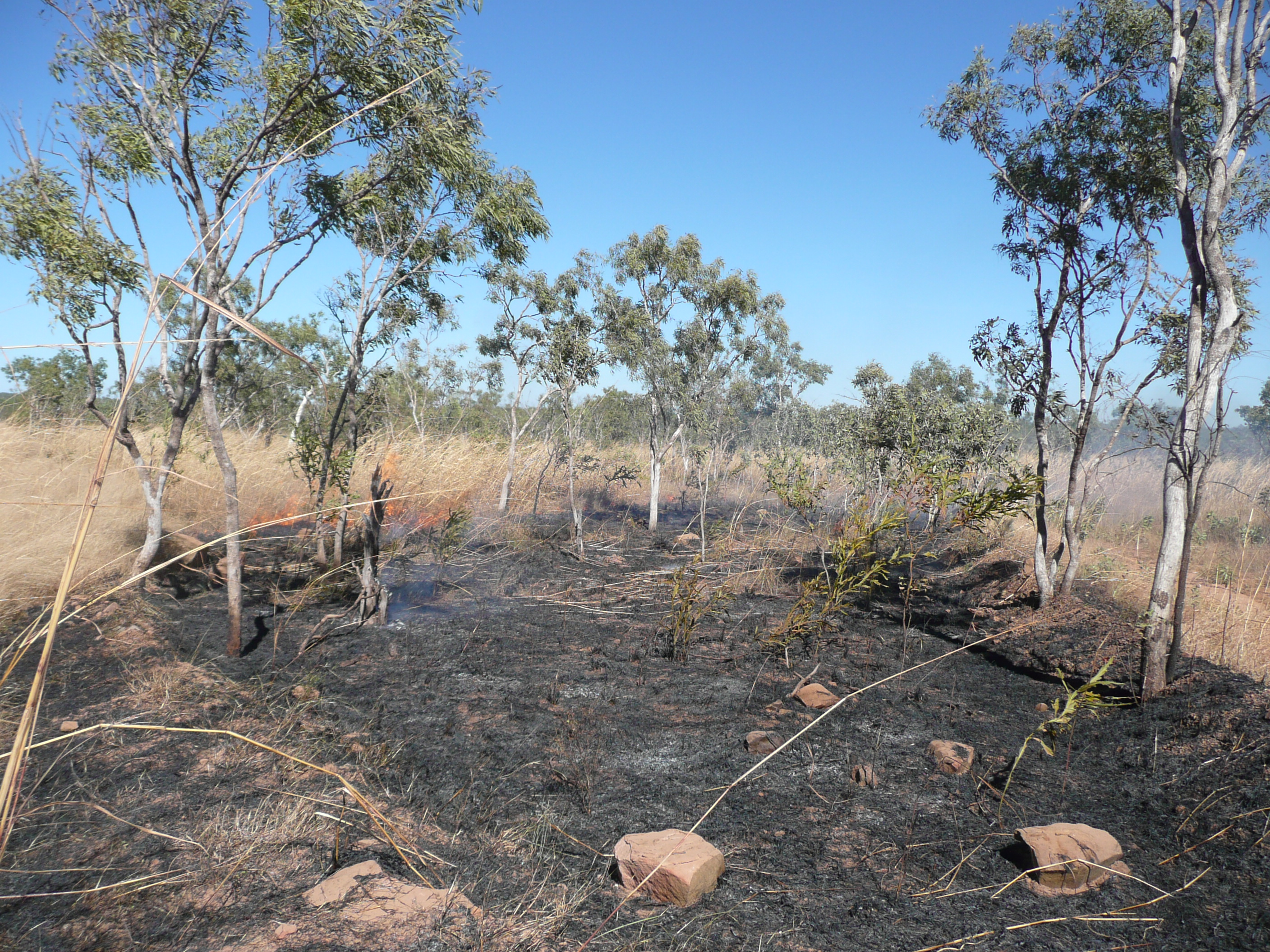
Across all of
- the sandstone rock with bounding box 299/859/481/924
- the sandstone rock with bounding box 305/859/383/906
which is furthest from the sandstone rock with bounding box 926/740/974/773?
the sandstone rock with bounding box 305/859/383/906

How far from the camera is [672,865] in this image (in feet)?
9.60

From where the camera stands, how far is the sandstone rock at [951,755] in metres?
4.14

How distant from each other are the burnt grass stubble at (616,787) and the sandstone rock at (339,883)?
102 millimetres

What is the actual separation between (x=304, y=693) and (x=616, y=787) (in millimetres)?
2465

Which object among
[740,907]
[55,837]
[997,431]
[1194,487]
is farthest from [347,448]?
[997,431]

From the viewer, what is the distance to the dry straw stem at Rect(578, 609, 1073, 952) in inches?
88.0

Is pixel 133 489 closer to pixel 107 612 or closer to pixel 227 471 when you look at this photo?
pixel 107 612

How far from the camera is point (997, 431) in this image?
438 inches

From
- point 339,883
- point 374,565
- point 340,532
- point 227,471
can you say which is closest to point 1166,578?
point 339,883

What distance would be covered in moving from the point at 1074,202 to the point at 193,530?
36.4 ft

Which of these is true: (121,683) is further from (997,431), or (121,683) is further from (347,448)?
(997,431)

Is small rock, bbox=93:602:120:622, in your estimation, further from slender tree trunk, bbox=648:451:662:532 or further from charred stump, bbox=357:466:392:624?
slender tree trunk, bbox=648:451:662:532

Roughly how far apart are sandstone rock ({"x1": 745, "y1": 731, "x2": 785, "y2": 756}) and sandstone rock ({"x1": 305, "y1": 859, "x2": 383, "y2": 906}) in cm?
A: 245

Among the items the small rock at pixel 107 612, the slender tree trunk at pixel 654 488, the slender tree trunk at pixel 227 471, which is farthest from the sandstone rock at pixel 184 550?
the slender tree trunk at pixel 654 488
